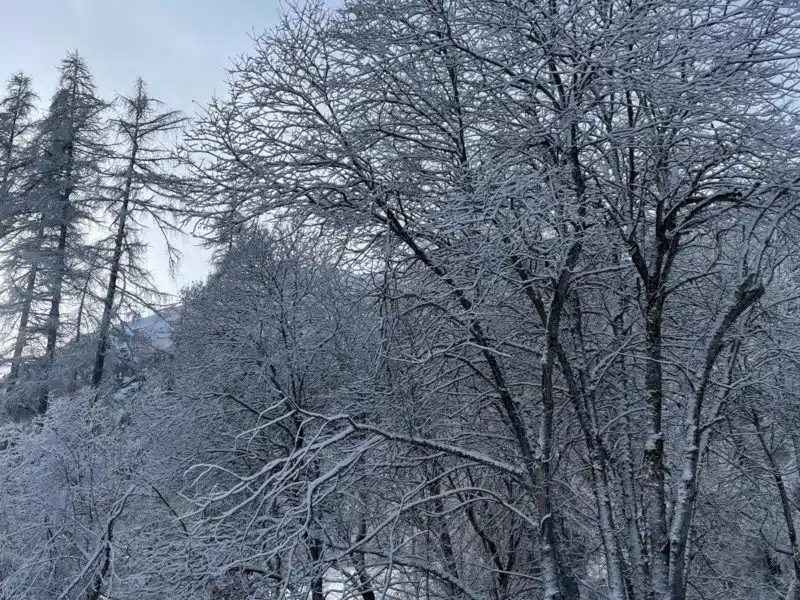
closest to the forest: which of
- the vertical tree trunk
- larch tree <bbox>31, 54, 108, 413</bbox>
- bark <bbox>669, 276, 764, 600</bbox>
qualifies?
bark <bbox>669, 276, 764, 600</bbox>

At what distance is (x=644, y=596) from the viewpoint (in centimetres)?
512

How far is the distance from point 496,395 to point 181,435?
673 cm

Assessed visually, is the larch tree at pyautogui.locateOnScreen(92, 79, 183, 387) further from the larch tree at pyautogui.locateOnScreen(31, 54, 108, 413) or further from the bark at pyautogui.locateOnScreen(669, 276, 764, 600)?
the bark at pyautogui.locateOnScreen(669, 276, 764, 600)

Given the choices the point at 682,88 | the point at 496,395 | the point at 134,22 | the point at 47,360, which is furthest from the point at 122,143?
the point at 682,88

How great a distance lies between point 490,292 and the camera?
4973mm

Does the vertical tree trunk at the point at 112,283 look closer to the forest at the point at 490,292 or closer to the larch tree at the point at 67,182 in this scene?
the larch tree at the point at 67,182

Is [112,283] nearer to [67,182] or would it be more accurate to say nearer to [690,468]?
[67,182]

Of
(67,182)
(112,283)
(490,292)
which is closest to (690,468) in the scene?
(490,292)

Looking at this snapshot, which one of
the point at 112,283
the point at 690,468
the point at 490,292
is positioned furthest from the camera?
the point at 112,283

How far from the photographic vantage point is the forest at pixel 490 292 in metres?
4.27

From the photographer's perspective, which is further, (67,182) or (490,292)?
(67,182)

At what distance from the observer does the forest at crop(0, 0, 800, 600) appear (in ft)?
14.0

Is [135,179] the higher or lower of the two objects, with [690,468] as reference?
higher

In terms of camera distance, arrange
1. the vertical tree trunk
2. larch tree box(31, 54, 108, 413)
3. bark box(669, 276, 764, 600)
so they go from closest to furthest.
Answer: bark box(669, 276, 764, 600) < the vertical tree trunk < larch tree box(31, 54, 108, 413)
